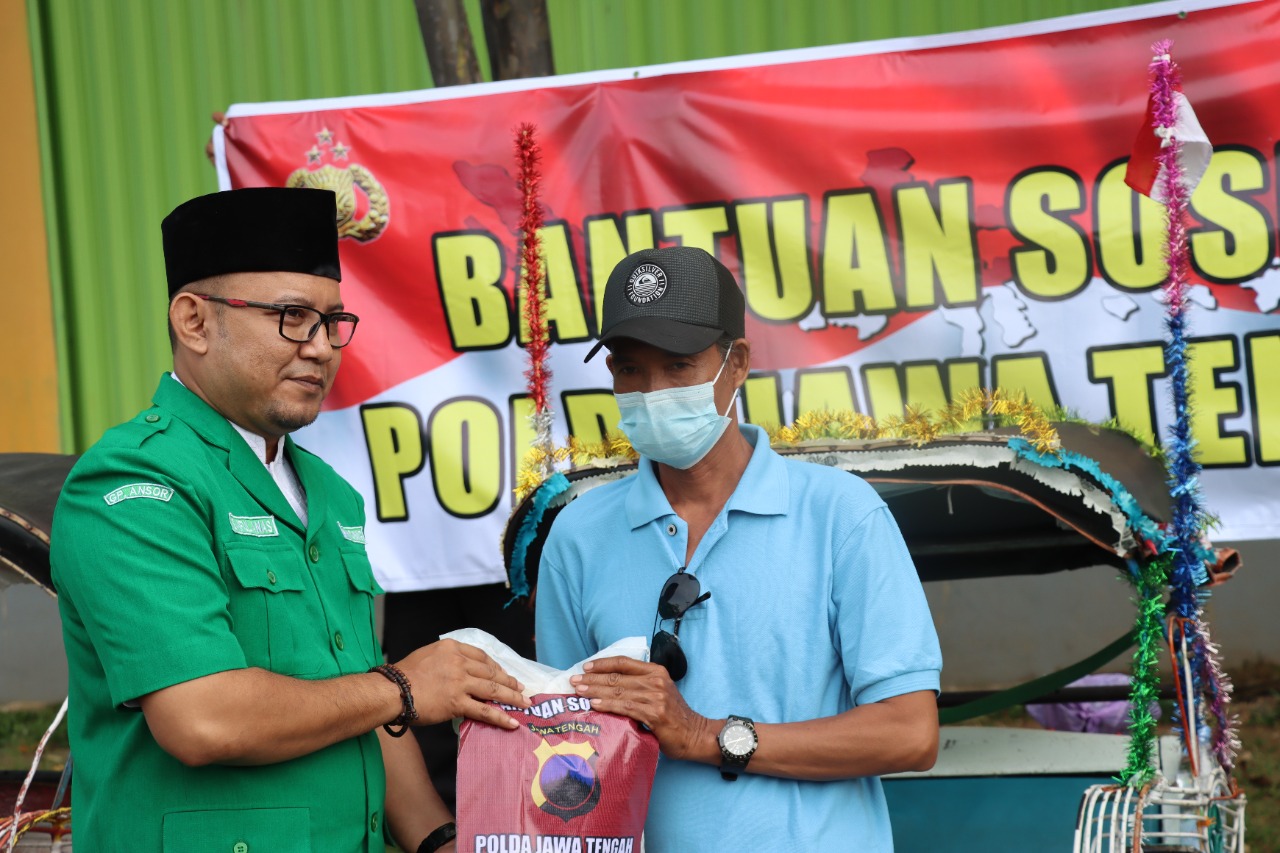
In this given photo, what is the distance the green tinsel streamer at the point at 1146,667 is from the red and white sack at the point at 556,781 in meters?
1.74

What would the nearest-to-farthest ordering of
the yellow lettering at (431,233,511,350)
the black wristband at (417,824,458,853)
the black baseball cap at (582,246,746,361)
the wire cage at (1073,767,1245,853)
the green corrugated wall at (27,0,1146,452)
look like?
1. the black baseball cap at (582,246,746,361)
2. the black wristband at (417,824,458,853)
3. the wire cage at (1073,767,1245,853)
4. the yellow lettering at (431,233,511,350)
5. the green corrugated wall at (27,0,1146,452)

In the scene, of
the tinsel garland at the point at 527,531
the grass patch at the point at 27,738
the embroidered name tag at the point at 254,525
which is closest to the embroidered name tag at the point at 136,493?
the embroidered name tag at the point at 254,525

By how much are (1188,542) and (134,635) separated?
2.59 meters

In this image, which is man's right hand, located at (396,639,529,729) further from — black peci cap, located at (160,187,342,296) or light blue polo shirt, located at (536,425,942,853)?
black peci cap, located at (160,187,342,296)

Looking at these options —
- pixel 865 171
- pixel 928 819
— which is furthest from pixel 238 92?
pixel 928 819

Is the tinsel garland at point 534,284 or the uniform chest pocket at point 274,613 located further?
the tinsel garland at point 534,284

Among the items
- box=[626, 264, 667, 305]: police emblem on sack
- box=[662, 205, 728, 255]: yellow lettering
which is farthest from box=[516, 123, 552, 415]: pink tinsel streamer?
box=[626, 264, 667, 305]: police emblem on sack

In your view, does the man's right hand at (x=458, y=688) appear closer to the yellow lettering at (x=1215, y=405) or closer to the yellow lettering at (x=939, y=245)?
the yellow lettering at (x=939, y=245)

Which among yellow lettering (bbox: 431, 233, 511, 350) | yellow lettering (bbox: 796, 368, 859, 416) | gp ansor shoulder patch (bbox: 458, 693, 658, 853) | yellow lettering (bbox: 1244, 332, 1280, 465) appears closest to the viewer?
gp ansor shoulder patch (bbox: 458, 693, 658, 853)

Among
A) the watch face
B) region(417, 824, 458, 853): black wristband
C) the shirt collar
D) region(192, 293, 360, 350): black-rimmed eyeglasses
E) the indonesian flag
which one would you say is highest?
the indonesian flag

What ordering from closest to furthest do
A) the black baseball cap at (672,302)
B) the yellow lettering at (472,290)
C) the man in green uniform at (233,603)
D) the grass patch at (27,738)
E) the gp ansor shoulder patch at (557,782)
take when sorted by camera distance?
the man in green uniform at (233,603), the gp ansor shoulder patch at (557,782), the black baseball cap at (672,302), the yellow lettering at (472,290), the grass patch at (27,738)

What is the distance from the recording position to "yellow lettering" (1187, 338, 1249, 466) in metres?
4.07

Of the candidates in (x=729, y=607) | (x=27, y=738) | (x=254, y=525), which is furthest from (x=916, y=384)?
(x=27, y=738)

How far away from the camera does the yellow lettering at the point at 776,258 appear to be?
4.48 m
